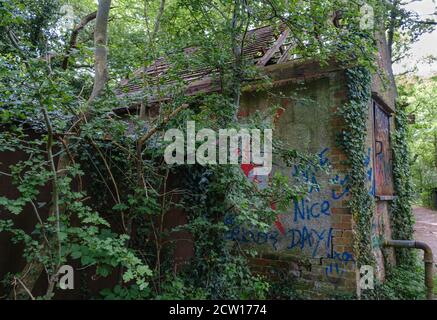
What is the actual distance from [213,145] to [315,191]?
1.99 metres

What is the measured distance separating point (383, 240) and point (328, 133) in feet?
7.21

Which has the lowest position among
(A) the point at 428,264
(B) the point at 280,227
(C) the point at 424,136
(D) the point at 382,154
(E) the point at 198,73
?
(A) the point at 428,264

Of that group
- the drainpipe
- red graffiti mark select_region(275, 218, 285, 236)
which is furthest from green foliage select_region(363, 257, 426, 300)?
red graffiti mark select_region(275, 218, 285, 236)

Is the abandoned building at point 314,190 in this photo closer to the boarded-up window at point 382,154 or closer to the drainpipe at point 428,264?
the boarded-up window at point 382,154

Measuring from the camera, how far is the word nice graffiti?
341 centimetres


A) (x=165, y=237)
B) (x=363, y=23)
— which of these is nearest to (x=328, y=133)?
(x=363, y=23)

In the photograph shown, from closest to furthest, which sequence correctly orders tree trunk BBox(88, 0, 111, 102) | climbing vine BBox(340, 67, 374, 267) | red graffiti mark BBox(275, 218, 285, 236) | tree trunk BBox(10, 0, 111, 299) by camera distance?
tree trunk BBox(10, 0, 111, 299)
tree trunk BBox(88, 0, 111, 102)
climbing vine BBox(340, 67, 374, 267)
red graffiti mark BBox(275, 218, 285, 236)

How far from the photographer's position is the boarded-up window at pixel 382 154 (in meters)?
5.57

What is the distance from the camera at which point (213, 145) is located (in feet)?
11.3

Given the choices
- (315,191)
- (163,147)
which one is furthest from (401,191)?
(163,147)

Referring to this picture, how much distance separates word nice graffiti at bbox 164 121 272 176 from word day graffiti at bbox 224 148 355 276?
99 cm

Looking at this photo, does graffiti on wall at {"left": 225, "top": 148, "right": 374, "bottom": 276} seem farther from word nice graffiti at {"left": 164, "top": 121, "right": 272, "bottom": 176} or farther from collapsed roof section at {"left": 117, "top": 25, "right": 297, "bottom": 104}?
collapsed roof section at {"left": 117, "top": 25, "right": 297, "bottom": 104}

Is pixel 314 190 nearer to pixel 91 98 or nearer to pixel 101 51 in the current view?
pixel 91 98

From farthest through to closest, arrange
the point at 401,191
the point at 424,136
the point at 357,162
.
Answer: the point at 424,136 → the point at 401,191 → the point at 357,162
